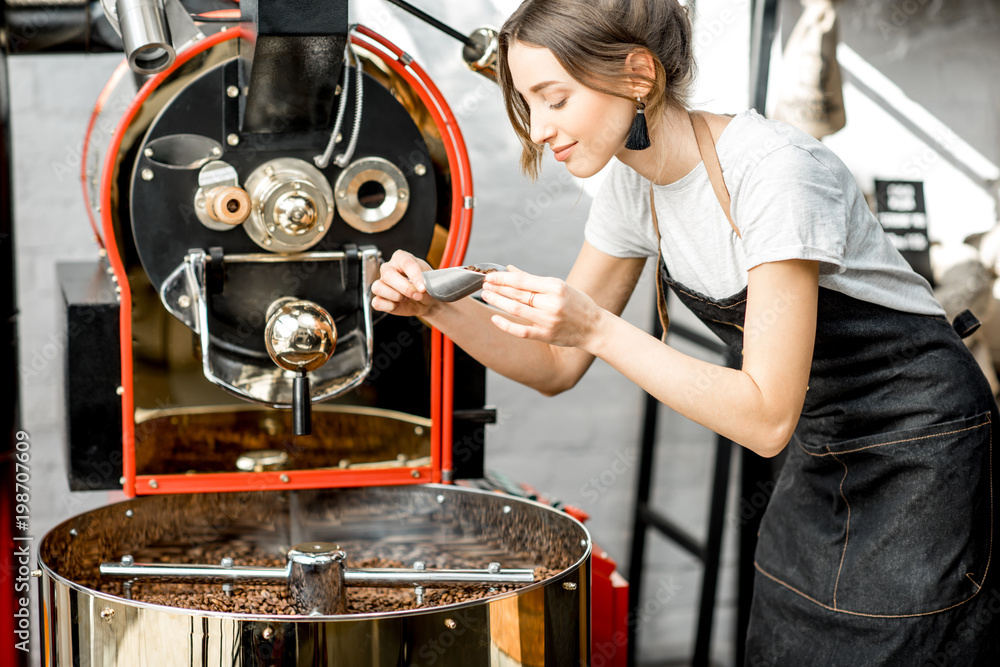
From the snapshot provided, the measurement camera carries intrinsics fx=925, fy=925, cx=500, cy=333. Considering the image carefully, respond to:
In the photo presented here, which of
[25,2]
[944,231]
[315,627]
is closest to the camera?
[315,627]

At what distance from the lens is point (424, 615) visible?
0.91 meters

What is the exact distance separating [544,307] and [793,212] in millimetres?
280

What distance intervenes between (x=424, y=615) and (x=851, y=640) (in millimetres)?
629

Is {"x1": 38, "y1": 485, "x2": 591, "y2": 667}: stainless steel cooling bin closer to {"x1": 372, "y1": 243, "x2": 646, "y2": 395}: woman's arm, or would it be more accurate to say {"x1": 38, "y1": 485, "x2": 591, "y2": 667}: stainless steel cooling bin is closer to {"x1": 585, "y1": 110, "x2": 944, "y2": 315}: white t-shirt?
{"x1": 372, "y1": 243, "x2": 646, "y2": 395}: woman's arm

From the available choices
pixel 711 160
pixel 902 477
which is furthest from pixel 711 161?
pixel 902 477

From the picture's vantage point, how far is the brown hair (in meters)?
1.01

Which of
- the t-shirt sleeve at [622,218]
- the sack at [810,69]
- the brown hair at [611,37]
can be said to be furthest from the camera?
the sack at [810,69]

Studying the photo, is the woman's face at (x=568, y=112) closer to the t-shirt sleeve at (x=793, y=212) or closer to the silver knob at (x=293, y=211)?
the t-shirt sleeve at (x=793, y=212)

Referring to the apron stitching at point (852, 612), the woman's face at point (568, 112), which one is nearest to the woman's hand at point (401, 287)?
the woman's face at point (568, 112)

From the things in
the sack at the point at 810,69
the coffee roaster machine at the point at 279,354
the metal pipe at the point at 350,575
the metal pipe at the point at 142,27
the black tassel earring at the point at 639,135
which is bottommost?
the metal pipe at the point at 350,575

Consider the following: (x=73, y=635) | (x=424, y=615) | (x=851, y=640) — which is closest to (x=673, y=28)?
(x=424, y=615)

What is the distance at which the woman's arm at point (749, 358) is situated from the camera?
972 millimetres

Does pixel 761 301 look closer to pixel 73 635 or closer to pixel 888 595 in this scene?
pixel 888 595

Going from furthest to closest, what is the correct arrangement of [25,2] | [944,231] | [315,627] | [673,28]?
[944,231], [25,2], [673,28], [315,627]
